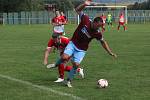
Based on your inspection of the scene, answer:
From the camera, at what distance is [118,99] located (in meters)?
10.6

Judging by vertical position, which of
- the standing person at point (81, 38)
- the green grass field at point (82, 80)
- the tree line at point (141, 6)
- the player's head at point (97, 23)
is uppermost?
the tree line at point (141, 6)

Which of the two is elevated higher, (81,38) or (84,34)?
(84,34)

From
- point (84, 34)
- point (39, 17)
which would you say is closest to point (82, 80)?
point (84, 34)

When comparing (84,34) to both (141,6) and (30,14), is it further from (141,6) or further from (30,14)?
(141,6)

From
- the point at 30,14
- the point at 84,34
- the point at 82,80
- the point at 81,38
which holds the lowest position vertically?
the point at 82,80

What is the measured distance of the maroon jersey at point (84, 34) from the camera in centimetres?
1223

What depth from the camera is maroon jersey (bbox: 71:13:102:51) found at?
12234 mm

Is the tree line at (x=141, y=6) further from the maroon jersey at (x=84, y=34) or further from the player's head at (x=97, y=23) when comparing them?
the player's head at (x=97, y=23)

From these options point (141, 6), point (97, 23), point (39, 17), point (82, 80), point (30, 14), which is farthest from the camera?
point (141, 6)

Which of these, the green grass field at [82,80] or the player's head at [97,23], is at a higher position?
the player's head at [97,23]

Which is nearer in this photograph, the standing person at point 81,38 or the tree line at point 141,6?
the standing person at point 81,38

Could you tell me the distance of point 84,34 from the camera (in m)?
12.3

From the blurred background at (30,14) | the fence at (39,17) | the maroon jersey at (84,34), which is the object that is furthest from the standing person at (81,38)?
the fence at (39,17)

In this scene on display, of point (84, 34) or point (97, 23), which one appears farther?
point (84, 34)
